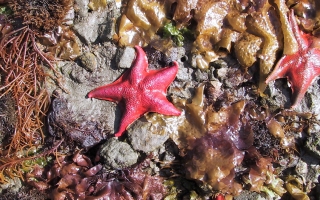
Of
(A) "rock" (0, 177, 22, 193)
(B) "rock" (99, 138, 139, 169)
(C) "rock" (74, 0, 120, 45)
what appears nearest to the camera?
(B) "rock" (99, 138, 139, 169)

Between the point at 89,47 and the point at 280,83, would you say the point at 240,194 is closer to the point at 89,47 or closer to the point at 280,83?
the point at 280,83

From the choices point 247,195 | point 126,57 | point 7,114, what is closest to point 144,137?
point 126,57

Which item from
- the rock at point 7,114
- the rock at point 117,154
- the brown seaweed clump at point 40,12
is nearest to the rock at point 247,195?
the rock at point 117,154

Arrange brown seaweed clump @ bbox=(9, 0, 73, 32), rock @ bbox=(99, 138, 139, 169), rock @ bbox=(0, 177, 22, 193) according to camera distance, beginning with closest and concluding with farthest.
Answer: brown seaweed clump @ bbox=(9, 0, 73, 32), rock @ bbox=(99, 138, 139, 169), rock @ bbox=(0, 177, 22, 193)

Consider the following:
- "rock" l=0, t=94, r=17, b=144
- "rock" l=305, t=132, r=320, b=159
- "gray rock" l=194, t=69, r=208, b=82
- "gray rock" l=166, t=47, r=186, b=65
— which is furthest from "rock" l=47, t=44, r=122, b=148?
"rock" l=305, t=132, r=320, b=159

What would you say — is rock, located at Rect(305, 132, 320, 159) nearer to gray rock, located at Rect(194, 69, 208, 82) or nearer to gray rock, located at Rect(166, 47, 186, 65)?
gray rock, located at Rect(194, 69, 208, 82)

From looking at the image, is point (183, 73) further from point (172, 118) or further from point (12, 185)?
point (12, 185)

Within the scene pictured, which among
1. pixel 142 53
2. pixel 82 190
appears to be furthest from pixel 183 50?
pixel 82 190
